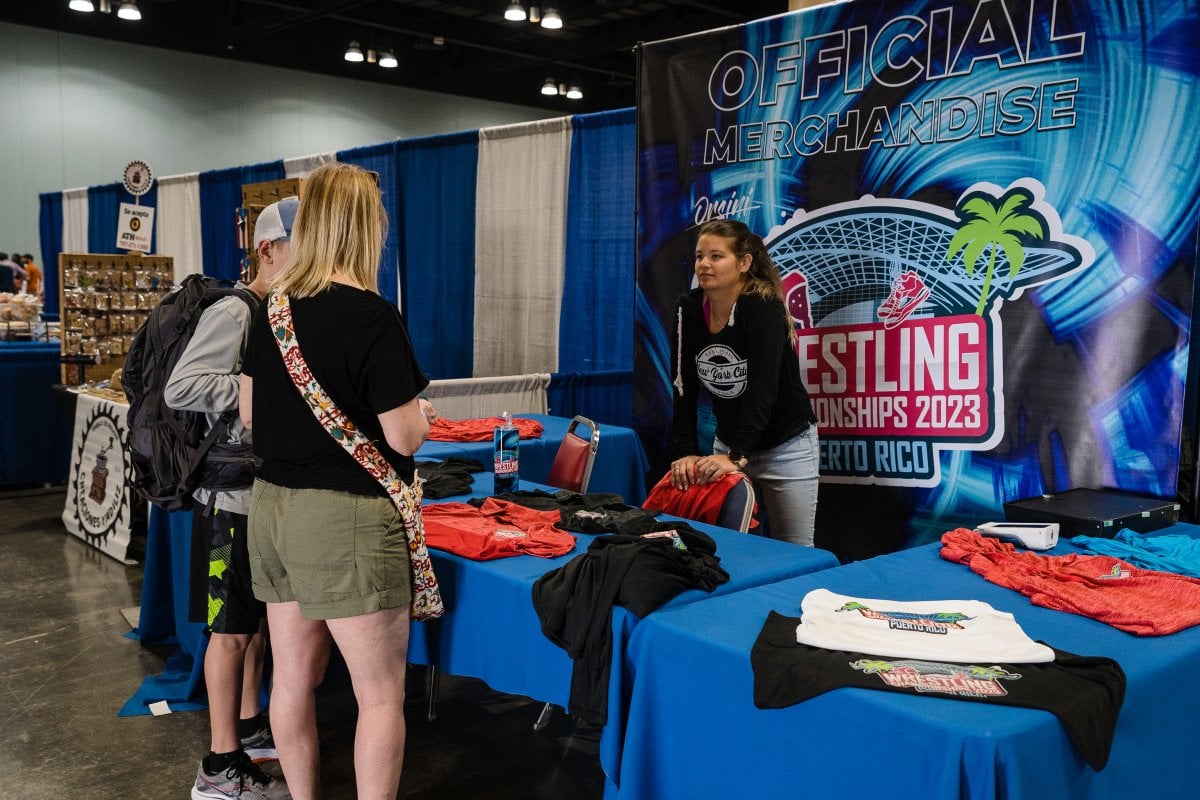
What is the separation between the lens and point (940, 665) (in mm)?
1529

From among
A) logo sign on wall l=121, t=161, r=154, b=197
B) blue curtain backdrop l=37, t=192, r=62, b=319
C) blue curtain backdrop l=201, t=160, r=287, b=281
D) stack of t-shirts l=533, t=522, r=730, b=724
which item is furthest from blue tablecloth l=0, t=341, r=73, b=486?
blue curtain backdrop l=37, t=192, r=62, b=319

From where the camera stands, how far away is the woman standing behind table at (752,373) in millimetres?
2895

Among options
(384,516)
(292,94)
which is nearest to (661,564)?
(384,516)

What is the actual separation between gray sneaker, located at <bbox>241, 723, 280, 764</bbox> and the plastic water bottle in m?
0.92

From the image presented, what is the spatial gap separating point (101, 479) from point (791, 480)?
12.5ft

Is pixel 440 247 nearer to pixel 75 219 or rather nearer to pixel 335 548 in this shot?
pixel 335 548

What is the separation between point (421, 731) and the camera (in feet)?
9.78

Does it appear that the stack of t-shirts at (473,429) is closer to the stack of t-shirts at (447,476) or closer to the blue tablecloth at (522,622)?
the stack of t-shirts at (447,476)

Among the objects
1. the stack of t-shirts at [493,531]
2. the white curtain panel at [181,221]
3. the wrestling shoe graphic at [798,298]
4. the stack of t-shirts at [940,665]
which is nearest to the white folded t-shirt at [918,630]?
the stack of t-shirts at [940,665]

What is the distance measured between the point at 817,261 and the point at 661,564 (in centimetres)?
189

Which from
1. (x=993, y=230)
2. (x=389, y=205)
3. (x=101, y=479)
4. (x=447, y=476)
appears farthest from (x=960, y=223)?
(x=101, y=479)

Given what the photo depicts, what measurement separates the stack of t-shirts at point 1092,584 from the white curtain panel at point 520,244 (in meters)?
3.32

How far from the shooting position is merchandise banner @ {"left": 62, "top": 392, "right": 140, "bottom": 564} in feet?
15.9

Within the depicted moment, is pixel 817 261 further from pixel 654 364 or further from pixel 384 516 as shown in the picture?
pixel 384 516
